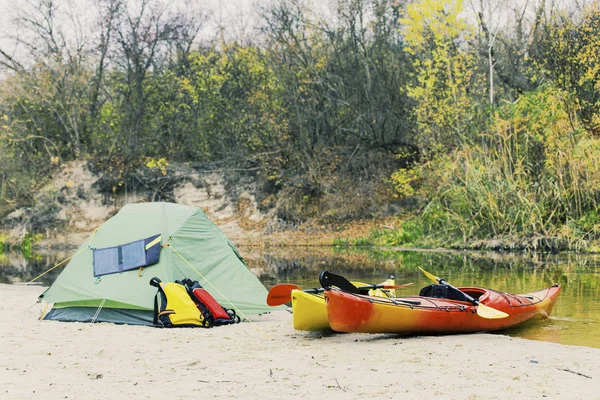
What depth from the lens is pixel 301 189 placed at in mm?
27672

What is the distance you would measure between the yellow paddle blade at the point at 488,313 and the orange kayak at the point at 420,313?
7.0 inches

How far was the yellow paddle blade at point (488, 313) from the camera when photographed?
26.2 feet

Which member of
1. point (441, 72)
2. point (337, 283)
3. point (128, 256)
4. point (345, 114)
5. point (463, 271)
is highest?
point (441, 72)

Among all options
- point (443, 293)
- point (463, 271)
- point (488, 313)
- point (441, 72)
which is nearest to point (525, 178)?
point (463, 271)

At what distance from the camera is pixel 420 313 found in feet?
25.8

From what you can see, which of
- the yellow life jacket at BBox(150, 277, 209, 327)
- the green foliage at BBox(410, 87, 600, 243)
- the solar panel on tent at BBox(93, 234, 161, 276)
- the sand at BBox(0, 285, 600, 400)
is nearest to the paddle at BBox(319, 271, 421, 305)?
the sand at BBox(0, 285, 600, 400)

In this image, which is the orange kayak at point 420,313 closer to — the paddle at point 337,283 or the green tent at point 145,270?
the paddle at point 337,283

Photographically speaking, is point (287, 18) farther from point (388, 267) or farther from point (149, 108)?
point (388, 267)

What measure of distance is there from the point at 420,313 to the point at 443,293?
3.17ft

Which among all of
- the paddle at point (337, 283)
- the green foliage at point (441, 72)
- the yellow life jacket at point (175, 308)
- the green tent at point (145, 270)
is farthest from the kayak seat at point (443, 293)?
the green foliage at point (441, 72)

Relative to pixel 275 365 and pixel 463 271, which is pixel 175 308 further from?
pixel 463 271

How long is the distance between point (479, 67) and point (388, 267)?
12.4 metres

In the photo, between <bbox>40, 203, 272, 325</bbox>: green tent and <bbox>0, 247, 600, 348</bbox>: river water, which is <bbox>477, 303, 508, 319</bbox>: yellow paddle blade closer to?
<bbox>0, 247, 600, 348</bbox>: river water

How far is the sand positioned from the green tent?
1.83 feet
